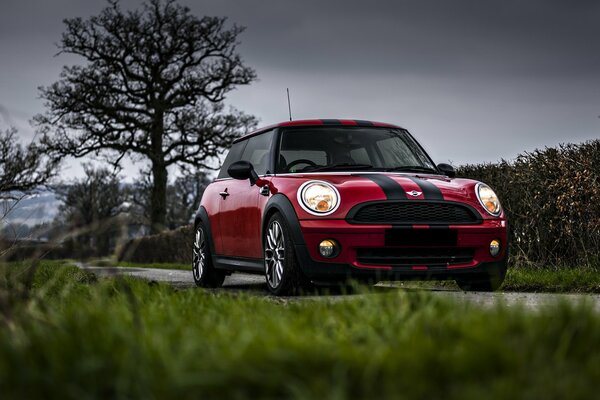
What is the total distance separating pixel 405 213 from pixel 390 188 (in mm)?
252

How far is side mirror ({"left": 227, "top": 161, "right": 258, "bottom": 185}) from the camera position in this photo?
794cm

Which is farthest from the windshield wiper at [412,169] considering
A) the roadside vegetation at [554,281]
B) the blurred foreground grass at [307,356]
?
the blurred foreground grass at [307,356]

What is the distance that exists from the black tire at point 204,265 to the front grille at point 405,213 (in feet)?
9.65

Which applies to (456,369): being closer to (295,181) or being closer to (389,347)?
(389,347)

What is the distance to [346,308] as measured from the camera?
13.6 feet

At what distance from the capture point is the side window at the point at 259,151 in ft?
27.2

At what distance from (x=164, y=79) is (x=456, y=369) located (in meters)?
28.4

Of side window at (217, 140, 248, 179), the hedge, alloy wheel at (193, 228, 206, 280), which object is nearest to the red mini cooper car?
side window at (217, 140, 248, 179)

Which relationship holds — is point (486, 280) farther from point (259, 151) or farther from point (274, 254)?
point (259, 151)

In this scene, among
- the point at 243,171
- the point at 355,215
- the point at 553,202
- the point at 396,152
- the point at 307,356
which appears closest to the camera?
the point at 307,356

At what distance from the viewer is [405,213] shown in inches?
270

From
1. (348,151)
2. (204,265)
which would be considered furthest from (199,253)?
(348,151)

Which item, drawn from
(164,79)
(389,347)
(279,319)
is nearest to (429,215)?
(279,319)

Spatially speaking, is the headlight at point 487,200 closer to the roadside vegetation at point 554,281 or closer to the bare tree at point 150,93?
the roadside vegetation at point 554,281
